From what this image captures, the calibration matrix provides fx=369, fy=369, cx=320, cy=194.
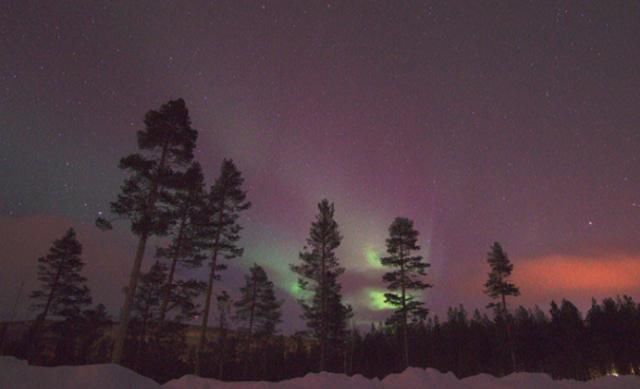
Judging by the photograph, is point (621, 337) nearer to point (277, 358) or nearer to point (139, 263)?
point (277, 358)

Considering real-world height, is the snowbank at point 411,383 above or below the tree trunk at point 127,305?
below

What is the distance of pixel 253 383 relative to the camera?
422 inches

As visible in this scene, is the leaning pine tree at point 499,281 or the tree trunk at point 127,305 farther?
the leaning pine tree at point 499,281

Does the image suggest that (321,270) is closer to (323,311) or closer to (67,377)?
(323,311)

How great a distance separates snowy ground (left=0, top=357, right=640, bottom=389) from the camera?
668cm

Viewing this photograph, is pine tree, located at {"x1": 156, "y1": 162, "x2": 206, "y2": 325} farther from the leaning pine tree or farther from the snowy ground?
the leaning pine tree

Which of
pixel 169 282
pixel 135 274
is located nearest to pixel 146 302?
pixel 169 282

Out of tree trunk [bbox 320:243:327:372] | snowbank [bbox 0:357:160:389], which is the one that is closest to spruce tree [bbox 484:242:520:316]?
tree trunk [bbox 320:243:327:372]

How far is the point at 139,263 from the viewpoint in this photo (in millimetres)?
15156

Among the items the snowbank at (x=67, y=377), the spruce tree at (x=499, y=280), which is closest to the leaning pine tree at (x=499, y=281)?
the spruce tree at (x=499, y=280)

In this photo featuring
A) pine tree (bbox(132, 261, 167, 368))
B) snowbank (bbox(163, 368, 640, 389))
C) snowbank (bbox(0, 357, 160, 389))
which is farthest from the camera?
pine tree (bbox(132, 261, 167, 368))

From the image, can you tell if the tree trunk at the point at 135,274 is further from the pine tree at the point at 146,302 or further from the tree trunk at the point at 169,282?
the pine tree at the point at 146,302

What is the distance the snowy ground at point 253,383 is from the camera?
6.68m

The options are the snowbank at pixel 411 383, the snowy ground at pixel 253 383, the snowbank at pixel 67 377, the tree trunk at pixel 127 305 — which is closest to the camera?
the snowbank at pixel 67 377
